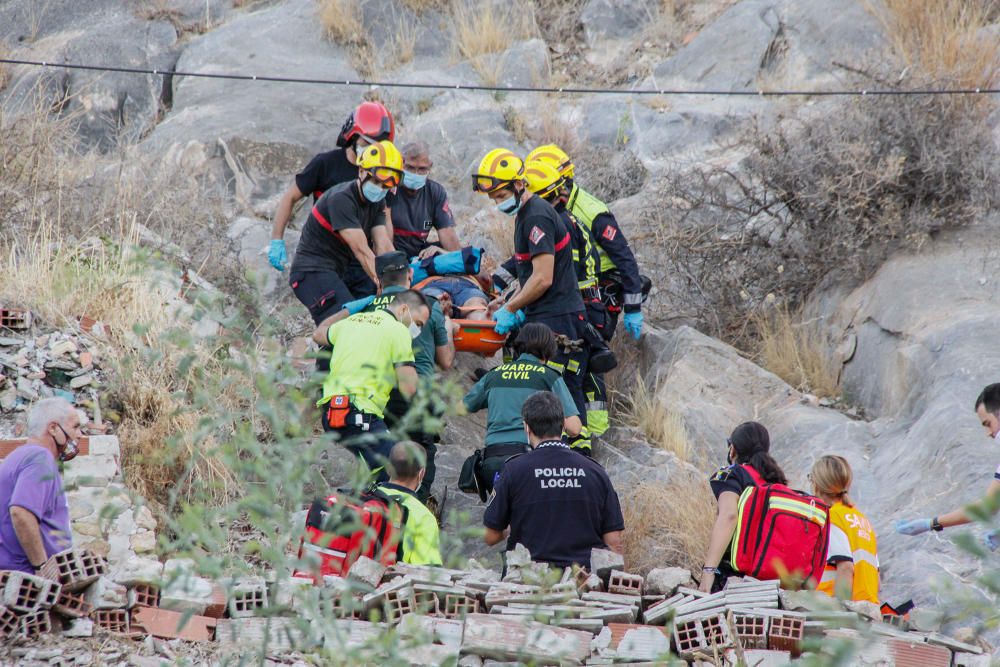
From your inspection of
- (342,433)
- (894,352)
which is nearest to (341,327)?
(342,433)

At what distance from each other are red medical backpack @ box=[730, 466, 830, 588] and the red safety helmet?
3768 mm

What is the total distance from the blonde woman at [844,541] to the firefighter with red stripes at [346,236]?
3030 millimetres

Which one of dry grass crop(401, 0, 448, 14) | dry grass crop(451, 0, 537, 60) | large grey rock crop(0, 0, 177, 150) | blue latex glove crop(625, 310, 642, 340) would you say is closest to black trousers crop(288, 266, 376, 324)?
blue latex glove crop(625, 310, 642, 340)

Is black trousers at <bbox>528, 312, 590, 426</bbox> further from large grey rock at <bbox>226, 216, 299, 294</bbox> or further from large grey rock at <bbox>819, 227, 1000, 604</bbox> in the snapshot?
large grey rock at <bbox>226, 216, 299, 294</bbox>

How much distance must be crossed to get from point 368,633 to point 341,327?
217cm

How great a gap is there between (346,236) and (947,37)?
6.28 meters

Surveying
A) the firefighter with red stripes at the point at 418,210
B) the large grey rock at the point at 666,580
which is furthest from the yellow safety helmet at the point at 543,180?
the large grey rock at the point at 666,580

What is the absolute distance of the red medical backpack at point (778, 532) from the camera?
518cm

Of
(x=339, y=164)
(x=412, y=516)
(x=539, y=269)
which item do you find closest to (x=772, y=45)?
(x=339, y=164)

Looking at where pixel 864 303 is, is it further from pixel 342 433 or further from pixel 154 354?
pixel 154 354

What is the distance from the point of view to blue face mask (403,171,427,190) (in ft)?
26.1

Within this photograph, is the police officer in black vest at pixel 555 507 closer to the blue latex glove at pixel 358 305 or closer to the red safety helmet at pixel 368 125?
the blue latex glove at pixel 358 305

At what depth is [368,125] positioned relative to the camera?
25.7ft

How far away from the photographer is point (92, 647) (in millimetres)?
4672
